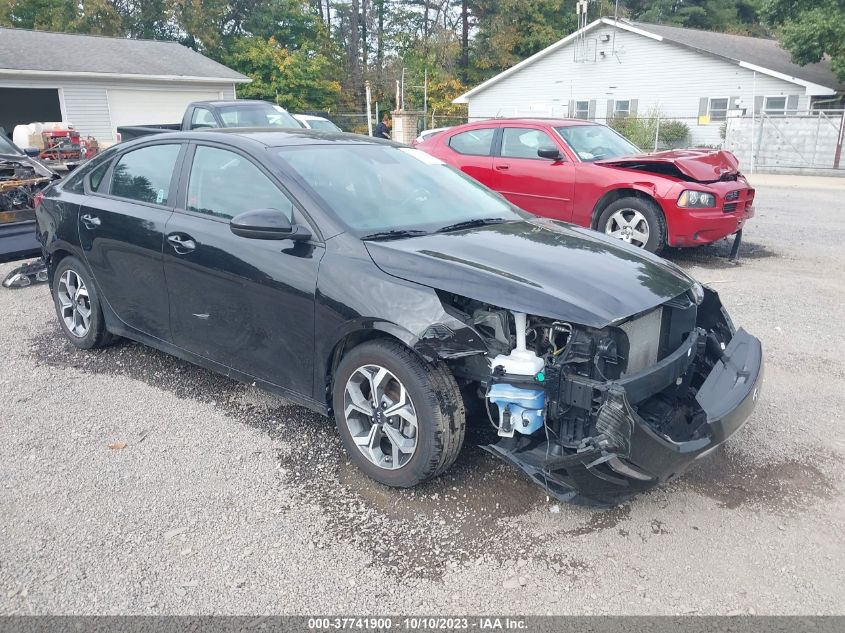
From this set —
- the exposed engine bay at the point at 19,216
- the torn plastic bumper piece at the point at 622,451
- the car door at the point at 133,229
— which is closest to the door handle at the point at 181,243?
the car door at the point at 133,229

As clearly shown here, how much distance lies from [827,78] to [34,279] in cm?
3086

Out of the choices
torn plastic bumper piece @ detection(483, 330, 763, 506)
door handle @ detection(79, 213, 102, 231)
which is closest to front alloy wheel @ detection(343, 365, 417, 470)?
torn plastic bumper piece @ detection(483, 330, 763, 506)

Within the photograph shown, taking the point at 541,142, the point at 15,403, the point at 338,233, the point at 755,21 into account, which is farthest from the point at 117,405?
the point at 755,21

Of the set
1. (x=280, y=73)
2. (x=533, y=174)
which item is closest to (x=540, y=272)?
(x=533, y=174)

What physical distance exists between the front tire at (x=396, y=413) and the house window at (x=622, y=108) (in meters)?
30.0

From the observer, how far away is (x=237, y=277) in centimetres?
385

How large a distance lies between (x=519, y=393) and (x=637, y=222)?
556cm

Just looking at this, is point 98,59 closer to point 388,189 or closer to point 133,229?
point 133,229

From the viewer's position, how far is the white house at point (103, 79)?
24656mm

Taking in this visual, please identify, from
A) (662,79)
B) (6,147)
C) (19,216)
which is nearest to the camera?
(19,216)

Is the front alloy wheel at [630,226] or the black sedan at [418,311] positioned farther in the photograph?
the front alloy wheel at [630,226]

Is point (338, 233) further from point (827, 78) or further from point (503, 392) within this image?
point (827, 78)

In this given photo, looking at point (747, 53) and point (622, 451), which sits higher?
point (747, 53)

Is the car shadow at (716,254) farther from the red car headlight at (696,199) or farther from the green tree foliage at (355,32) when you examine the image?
the green tree foliage at (355,32)
